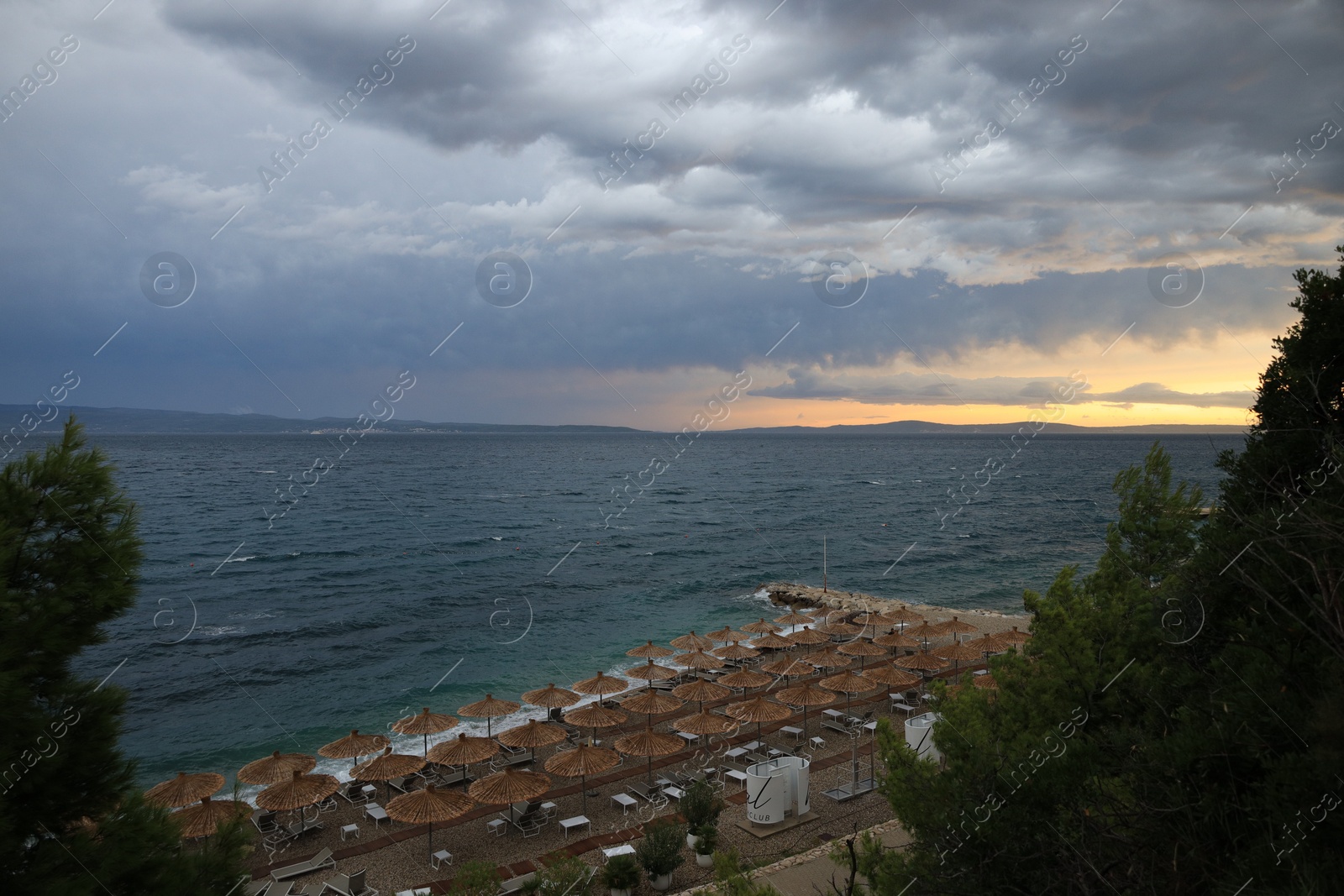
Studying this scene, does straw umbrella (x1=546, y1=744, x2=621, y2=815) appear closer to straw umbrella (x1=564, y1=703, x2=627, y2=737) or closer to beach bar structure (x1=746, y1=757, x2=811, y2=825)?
straw umbrella (x1=564, y1=703, x2=627, y2=737)

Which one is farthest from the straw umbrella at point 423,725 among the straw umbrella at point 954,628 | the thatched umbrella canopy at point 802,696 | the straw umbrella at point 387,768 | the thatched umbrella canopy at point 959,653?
the straw umbrella at point 954,628

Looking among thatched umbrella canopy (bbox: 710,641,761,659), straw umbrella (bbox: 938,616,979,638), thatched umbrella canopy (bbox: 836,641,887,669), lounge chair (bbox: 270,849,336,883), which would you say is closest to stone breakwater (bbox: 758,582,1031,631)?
straw umbrella (bbox: 938,616,979,638)

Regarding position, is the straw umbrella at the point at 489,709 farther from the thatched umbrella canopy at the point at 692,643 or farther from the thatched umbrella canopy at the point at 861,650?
the thatched umbrella canopy at the point at 861,650

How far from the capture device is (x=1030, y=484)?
419 ft

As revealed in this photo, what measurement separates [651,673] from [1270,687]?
22712mm

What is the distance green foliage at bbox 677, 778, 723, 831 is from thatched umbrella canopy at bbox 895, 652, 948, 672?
1275 cm

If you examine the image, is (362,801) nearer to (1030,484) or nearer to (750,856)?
(750,856)

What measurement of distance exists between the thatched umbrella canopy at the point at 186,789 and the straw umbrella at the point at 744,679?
51.4ft

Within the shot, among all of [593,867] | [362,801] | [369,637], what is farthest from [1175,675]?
[369,637]

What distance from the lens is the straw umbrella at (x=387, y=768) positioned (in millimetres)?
18906

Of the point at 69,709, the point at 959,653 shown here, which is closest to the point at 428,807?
the point at 69,709

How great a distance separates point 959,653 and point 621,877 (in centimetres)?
1799

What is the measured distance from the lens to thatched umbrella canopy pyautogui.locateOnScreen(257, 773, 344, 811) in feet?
55.6

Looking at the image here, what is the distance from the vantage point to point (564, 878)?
13047 millimetres
